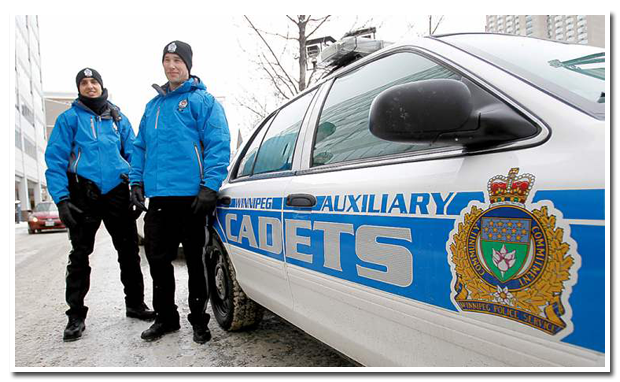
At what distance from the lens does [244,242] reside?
235 cm

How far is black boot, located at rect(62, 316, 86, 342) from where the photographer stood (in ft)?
9.02

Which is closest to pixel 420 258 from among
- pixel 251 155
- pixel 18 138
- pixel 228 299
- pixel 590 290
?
pixel 590 290

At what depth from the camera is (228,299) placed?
2.76m

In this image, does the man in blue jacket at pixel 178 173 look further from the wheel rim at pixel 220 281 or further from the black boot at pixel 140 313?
the black boot at pixel 140 313

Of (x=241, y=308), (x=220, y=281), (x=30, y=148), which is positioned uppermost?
(x=30, y=148)

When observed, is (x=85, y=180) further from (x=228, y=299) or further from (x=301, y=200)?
(x=301, y=200)

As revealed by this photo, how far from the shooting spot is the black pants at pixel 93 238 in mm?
2896

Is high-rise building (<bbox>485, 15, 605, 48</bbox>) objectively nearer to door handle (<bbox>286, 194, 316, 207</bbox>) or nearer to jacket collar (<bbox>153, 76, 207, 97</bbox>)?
door handle (<bbox>286, 194, 316, 207</bbox>)

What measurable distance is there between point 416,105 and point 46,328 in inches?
127

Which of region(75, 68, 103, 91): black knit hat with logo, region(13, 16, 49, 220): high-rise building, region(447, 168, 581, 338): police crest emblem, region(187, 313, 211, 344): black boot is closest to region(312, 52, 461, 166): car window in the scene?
region(447, 168, 581, 338): police crest emblem

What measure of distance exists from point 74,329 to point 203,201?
132 cm

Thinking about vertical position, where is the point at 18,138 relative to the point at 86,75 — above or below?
above

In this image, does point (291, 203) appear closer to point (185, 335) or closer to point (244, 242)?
point (244, 242)
